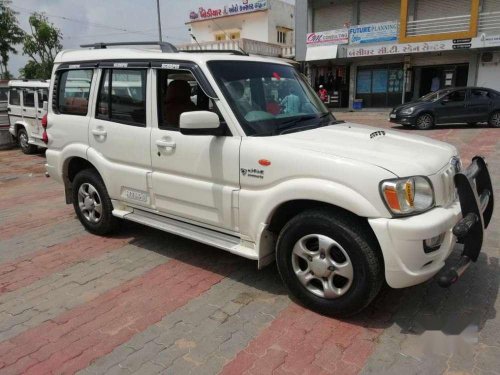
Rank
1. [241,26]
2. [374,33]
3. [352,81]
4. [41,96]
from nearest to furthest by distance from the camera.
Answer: [41,96]
[374,33]
[352,81]
[241,26]

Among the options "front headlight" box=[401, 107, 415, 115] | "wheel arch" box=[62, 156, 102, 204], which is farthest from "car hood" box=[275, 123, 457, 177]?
"front headlight" box=[401, 107, 415, 115]

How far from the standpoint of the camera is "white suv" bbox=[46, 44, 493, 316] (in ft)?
9.69

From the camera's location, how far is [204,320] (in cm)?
334

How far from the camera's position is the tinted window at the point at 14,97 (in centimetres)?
1345

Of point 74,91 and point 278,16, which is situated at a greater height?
point 278,16

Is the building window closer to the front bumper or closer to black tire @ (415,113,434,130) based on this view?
black tire @ (415,113,434,130)

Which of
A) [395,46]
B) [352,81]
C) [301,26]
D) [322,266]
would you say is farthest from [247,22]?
[322,266]

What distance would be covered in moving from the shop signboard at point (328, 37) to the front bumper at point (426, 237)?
24218mm

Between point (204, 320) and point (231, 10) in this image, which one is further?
point (231, 10)

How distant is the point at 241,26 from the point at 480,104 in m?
24.7

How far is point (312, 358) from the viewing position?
9.34 feet

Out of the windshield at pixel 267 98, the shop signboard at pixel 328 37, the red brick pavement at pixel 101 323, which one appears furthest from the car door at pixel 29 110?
the shop signboard at pixel 328 37

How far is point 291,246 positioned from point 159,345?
122cm

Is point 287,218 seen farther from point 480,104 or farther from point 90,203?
point 480,104
